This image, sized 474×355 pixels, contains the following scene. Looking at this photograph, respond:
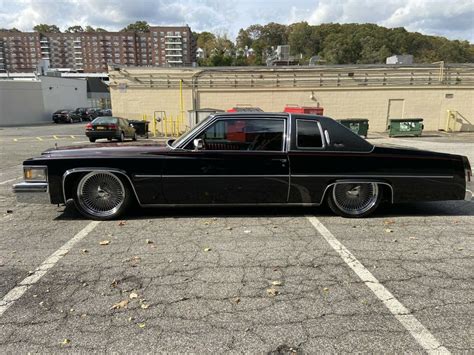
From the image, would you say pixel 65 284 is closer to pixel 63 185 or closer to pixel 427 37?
pixel 63 185

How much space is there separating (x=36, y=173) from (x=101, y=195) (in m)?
0.88

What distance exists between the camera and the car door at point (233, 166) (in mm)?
4836

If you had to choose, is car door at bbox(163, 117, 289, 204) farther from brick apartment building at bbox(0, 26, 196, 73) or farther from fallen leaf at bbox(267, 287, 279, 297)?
brick apartment building at bbox(0, 26, 196, 73)

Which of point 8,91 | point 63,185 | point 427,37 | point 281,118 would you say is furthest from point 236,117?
point 427,37

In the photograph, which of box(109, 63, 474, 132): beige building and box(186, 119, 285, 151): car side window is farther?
box(109, 63, 474, 132): beige building

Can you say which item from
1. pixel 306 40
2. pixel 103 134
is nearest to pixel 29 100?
pixel 103 134

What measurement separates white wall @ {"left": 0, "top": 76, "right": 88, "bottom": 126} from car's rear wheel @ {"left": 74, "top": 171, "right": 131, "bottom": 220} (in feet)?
124

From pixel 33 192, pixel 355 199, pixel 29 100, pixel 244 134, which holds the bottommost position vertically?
pixel 355 199

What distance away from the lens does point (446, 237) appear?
177 inches

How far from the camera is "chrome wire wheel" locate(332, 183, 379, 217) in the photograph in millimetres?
5117

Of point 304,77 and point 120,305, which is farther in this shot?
point 304,77

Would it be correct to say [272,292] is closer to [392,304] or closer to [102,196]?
[392,304]

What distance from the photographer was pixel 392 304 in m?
2.96

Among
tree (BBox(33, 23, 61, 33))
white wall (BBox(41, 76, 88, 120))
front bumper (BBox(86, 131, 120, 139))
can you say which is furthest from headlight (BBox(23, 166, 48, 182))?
tree (BBox(33, 23, 61, 33))
